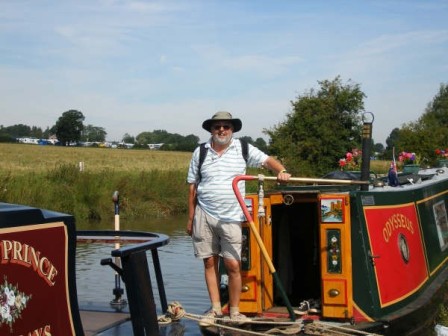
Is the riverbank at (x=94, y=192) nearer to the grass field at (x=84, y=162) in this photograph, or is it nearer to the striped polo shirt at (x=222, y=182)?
the grass field at (x=84, y=162)

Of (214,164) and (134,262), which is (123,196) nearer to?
(214,164)

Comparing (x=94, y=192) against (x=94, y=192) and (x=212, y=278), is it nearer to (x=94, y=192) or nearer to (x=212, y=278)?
(x=94, y=192)

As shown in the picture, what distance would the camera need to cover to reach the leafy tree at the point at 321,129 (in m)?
27.2

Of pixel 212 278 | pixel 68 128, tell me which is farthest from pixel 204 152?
pixel 68 128

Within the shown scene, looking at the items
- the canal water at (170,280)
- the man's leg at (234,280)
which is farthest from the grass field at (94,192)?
the man's leg at (234,280)

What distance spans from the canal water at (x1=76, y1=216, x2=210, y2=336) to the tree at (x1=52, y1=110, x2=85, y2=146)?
288ft

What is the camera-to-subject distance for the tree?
101 m

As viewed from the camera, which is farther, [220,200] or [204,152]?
[204,152]

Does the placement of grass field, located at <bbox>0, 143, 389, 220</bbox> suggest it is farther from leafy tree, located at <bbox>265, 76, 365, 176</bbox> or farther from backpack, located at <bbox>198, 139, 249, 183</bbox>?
backpack, located at <bbox>198, 139, 249, 183</bbox>

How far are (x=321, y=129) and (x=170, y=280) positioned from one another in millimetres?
17516

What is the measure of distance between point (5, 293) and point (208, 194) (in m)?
2.81

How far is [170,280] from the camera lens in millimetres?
10586

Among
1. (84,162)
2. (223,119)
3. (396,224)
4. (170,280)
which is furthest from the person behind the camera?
(84,162)

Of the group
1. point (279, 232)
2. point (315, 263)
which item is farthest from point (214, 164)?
point (315, 263)
